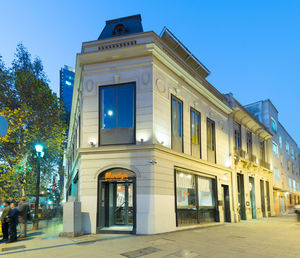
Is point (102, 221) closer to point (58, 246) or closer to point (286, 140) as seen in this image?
point (58, 246)

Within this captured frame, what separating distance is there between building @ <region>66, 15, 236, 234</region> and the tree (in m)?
5.15

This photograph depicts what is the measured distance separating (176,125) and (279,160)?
92.9ft

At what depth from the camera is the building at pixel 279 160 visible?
34.6 meters

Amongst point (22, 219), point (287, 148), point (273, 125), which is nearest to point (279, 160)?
point (273, 125)

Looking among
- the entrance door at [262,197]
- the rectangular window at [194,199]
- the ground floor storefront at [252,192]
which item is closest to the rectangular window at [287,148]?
the ground floor storefront at [252,192]

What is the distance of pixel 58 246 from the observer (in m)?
9.38

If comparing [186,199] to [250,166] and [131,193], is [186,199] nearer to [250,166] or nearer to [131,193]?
[131,193]

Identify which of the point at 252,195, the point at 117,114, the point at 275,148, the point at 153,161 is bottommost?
the point at 252,195

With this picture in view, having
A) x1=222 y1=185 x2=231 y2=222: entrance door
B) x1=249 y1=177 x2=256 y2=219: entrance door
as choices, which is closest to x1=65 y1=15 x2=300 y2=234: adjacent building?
x1=222 y1=185 x2=231 y2=222: entrance door

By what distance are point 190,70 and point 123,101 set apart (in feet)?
19.7

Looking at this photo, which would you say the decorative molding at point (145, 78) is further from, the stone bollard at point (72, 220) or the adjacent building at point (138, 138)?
the stone bollard at point (72, 220)

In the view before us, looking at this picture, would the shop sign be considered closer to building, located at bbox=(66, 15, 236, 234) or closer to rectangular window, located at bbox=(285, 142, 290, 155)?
building, located at bbox=(66, 15, 236, 234)

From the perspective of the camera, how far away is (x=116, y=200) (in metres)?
13.2

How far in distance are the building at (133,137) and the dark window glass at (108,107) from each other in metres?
0.05
